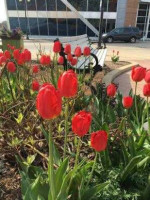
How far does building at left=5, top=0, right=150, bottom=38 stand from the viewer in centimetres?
2694

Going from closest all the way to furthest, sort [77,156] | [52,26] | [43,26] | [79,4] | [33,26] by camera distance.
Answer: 1. [77,156]
2. [79,4]
3. [52,26]
4. [43,26]
5. [33,26]

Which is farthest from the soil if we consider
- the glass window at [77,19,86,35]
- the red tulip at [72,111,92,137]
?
the glass window at [77,19,86,35]

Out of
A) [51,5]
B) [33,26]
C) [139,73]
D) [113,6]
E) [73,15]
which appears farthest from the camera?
[33,26]

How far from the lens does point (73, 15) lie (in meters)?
27.6

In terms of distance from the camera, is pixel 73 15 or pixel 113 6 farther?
pixel 73 15

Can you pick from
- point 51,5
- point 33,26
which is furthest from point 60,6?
point 33,26

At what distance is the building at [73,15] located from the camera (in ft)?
88.4

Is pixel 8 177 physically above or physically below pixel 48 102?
below

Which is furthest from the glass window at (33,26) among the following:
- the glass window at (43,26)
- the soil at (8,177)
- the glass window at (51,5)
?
the soil at (8,177)

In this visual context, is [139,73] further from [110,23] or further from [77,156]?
[110,23]

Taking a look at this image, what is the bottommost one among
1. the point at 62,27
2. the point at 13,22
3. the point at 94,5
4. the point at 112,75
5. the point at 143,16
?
the point at 112,75

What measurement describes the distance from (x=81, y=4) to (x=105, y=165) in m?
28.6

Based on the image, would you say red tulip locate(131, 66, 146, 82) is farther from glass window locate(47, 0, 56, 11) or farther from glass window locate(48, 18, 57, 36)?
glass window locate(47, 0, 56, 11)

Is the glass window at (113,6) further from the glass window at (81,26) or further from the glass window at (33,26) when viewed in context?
the glass window at (33,26)
